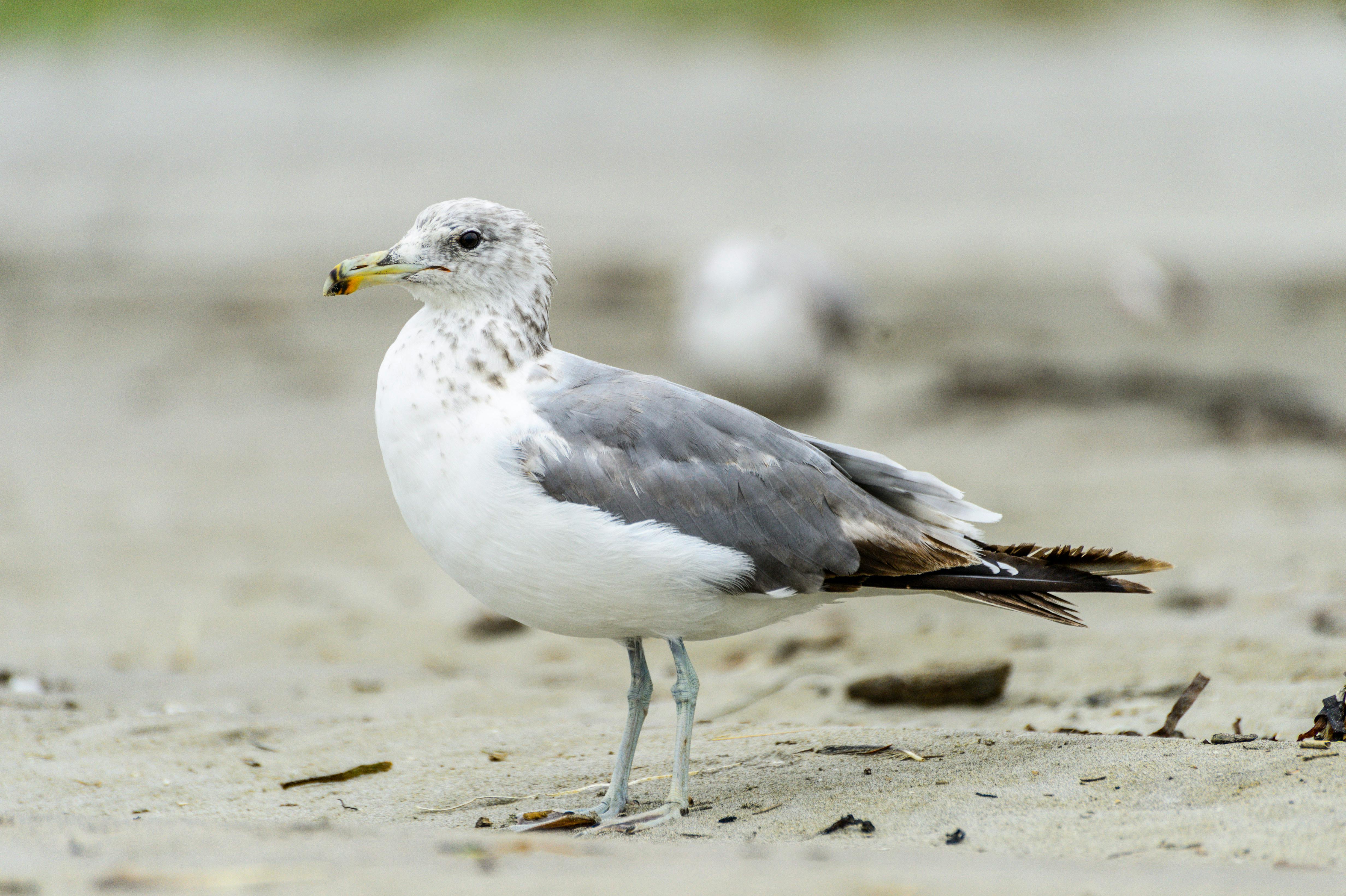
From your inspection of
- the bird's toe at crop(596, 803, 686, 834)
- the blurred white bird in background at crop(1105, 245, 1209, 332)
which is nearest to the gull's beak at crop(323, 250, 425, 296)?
the bird's toe at crop(596, 803, 686, 834)

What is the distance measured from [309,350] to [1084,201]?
34.5ft

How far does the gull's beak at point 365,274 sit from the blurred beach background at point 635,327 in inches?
52.3

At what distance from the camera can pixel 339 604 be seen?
6.39 metres

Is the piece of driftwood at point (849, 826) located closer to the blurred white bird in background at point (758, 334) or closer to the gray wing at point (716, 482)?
the gray wing at point (716, 482)

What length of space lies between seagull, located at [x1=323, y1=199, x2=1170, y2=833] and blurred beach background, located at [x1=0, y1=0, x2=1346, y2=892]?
605mm

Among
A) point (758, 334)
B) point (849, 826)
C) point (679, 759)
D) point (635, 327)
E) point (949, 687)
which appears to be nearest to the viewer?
point (849, 826)

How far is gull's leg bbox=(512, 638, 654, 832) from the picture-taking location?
3.46 m

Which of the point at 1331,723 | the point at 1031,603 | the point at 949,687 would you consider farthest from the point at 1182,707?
the point at 949,687

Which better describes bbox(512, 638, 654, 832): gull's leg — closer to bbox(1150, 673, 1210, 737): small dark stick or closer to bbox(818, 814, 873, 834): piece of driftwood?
bbox(818, 814, 873, 834): piece of driftwood

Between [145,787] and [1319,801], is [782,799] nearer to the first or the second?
[1319,801]

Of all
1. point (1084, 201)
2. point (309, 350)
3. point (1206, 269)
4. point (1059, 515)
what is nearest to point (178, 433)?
point (309, 350)

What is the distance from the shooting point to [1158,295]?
39.9ft

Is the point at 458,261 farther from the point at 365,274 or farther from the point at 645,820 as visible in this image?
the point at 645,820

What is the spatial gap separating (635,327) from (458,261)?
8788 mm
